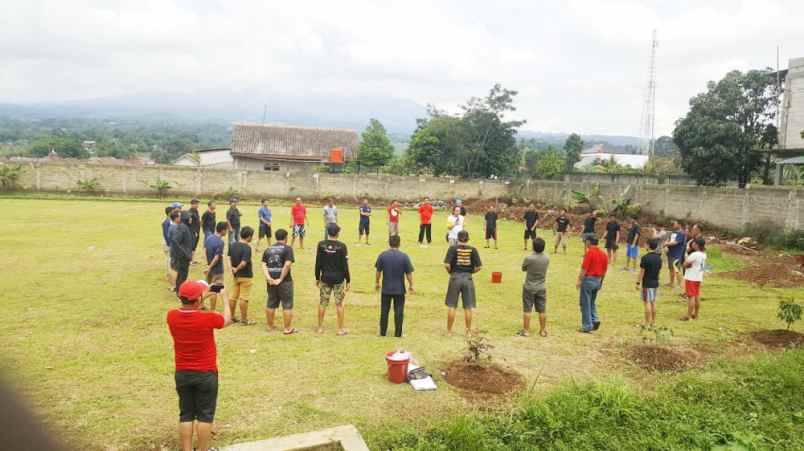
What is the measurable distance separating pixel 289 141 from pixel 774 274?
40.5 meters

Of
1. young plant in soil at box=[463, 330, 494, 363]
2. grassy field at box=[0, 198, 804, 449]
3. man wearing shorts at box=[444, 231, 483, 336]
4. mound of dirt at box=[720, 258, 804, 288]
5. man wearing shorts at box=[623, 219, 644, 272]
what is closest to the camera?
grassy field at box=[0, 198, 804, 449]

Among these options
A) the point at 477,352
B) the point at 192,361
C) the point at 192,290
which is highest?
the point at 192,290

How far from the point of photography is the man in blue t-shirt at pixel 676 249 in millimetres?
12289

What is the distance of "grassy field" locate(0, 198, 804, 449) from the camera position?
5688mm

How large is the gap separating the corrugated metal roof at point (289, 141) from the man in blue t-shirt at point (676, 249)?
3812cm

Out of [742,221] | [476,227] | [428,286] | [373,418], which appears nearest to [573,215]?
[476,227]

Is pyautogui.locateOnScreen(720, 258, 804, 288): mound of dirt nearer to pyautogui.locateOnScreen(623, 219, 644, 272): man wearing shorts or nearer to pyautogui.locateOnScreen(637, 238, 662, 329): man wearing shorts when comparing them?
pyautogui.locateOnScreen(623, 219, 644, 272): man wearing shorts

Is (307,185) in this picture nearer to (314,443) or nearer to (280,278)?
(280,278)

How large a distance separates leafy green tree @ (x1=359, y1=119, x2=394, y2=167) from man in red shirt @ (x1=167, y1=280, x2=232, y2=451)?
144ft

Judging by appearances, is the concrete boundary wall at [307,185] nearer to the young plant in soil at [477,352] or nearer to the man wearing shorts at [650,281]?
the man wearing shorts at [650,281]

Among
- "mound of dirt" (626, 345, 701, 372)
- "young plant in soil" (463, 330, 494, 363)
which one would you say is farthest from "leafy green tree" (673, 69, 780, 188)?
"young plant in soil" (463, 330, 494, 363)

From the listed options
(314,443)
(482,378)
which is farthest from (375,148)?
(314,443)

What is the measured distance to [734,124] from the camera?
87.5ft

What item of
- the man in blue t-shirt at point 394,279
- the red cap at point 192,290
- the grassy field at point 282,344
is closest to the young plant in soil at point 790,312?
the grassy field at point 282,344
